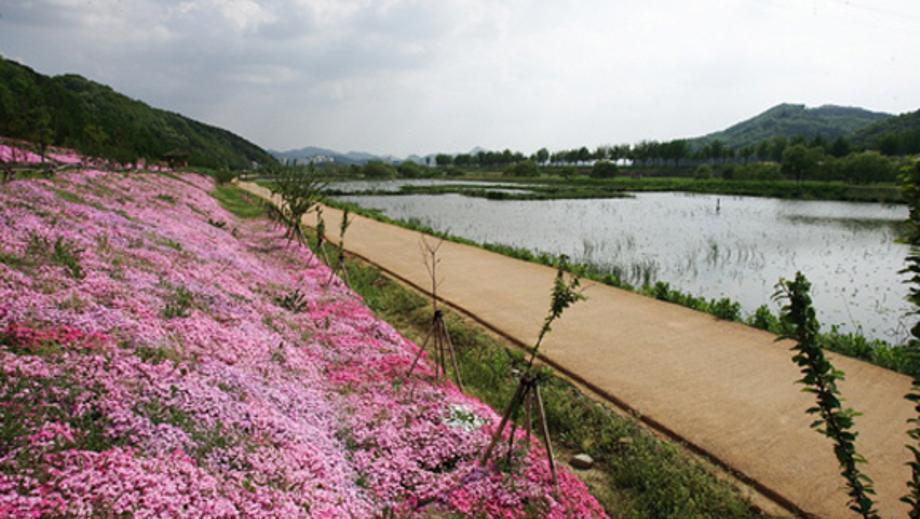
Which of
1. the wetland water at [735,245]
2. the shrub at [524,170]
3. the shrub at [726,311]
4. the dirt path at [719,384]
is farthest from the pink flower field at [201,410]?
the shrub at [524,170]

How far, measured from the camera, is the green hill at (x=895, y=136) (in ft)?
339

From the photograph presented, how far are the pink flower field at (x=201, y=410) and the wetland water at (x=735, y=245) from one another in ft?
27.0

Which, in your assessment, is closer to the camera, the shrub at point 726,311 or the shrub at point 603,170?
the shrub at point 726,311

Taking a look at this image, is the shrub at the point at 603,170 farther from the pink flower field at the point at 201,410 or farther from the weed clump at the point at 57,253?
the weed clump at the point at 57,253

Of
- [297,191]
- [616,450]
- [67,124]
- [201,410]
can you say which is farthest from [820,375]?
[67,124]

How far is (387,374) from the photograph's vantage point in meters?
6.87

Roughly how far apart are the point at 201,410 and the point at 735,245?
26.2 metres

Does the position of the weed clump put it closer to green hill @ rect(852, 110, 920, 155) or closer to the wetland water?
the wetland water

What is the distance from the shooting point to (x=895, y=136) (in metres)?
106

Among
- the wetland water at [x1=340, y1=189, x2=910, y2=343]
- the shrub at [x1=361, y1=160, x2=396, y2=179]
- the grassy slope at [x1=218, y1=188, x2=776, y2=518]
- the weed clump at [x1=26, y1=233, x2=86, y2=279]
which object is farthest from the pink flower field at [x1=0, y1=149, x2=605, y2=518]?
the shrub at [x1=361, y1=160, x2=396, y2=179]

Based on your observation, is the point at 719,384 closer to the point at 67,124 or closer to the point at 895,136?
the point at 67,124

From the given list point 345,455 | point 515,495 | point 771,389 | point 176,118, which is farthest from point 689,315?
point 176,118

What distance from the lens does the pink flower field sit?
10.7ft

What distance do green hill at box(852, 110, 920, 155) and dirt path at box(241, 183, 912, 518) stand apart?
4837 inches
